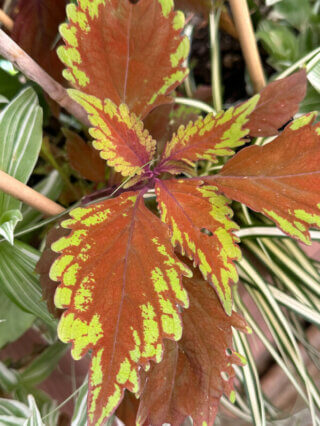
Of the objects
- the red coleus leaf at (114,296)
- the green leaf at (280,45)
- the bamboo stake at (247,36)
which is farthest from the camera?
the green leaf at (280,45)

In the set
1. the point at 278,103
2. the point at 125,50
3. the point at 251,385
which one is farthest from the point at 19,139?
the point at 251,385

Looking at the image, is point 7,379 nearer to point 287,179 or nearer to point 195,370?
point 195,370

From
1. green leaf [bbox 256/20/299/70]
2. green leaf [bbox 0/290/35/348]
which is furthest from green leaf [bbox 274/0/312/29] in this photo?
green leaf [bbox 0/290/35/348]

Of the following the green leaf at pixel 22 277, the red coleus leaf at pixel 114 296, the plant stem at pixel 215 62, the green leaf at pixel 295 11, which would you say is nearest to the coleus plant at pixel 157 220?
the red coleus leaf at pixel 114 296

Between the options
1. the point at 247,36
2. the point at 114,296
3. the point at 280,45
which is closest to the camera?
the point at 114,296

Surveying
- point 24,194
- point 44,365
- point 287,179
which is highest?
point 24,194

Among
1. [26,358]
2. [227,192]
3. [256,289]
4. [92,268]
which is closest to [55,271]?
[92,268]

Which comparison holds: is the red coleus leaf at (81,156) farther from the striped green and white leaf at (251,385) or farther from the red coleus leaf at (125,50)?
the striped green and white leaf at (251,385)
